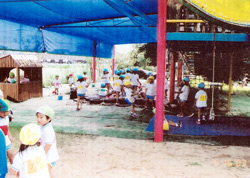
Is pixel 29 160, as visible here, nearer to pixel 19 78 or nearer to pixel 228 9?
pixel 228 9

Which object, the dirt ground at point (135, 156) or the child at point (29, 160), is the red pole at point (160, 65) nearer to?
the dirt ground at point (135, 156)

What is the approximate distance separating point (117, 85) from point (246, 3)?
8.48 meters

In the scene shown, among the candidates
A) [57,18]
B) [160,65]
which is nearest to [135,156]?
[160,65]

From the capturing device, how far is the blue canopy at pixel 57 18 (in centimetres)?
734

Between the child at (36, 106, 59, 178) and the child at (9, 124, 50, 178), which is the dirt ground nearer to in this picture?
the child at (36, 106, 59, 178)

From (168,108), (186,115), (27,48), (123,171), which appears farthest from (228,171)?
(27,48)

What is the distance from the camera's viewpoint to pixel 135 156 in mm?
5766

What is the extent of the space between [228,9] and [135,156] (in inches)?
155

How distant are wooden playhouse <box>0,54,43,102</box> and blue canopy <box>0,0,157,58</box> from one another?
7.06ft

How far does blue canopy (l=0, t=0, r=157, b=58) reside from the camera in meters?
7.34

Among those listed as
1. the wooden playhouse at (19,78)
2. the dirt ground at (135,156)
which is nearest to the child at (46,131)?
the dirt ground at (135,156)

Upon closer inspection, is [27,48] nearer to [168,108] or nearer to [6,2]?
[6,2]

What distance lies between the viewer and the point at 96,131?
793 cm

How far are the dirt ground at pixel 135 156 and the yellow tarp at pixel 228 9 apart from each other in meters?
3.17
